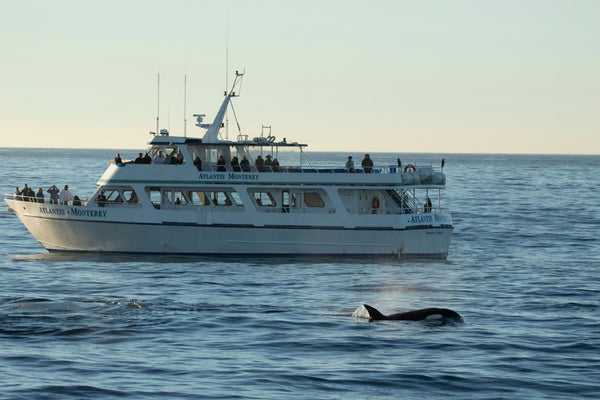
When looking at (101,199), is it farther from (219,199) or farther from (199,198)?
(219,199)

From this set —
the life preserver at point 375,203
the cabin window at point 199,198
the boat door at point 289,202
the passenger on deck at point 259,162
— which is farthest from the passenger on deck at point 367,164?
the cabin window at point 199,198

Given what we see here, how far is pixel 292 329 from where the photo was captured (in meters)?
26.5

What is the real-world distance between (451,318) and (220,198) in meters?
16.4

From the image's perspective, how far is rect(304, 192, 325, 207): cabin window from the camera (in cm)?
4147

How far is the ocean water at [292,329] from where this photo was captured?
68.8 feet

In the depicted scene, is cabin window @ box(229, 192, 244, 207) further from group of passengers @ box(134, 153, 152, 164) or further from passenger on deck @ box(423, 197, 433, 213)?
passenger on deck @ box(423, 197, 433, 213)

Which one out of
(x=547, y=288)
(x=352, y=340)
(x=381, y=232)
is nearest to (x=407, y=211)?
(x=381, y=232)

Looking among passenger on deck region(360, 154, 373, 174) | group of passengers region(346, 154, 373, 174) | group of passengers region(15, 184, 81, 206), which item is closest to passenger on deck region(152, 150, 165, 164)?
group of passengers region(15, 184, 81, 206)

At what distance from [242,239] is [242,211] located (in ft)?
4.12

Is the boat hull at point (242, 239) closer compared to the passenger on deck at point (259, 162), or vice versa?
the boat hull at point (242, 239)

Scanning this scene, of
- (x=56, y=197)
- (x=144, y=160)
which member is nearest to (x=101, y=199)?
(x=144, y=160)

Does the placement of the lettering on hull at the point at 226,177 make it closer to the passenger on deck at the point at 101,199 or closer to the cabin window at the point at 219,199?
the cabin window at the point at 219,199

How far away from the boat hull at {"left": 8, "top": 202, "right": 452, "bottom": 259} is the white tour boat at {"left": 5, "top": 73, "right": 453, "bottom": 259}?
43mm

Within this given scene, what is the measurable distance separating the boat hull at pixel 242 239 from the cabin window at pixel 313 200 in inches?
54.3
